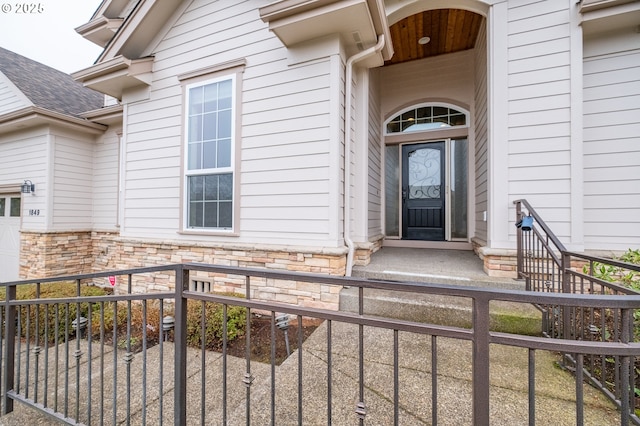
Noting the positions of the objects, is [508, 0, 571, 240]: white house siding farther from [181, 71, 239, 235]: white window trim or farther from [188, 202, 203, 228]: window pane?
[188, 202, 203, 228]: window pane

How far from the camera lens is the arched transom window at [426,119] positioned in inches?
205

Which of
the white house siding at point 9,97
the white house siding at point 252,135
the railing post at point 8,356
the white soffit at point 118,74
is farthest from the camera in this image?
the white house siding at point 9,97

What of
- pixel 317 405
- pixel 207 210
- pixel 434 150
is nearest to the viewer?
pixel 317 405

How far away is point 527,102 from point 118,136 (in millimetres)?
8116

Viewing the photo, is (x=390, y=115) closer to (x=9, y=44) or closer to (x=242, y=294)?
(x=242, y=294)

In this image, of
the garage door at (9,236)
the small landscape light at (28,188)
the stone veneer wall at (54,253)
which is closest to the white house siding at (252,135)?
the stone veneer wall at (54,253)


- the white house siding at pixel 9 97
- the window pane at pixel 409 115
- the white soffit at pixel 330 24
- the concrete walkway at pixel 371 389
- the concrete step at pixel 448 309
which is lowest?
the concrete walkway at pixel 371 389

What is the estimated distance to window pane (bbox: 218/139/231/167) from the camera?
406 cm

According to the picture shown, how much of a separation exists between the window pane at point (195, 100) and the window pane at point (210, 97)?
0.35ft

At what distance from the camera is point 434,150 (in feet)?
17.7

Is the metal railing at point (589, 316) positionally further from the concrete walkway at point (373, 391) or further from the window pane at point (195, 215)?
the window pane at point (195, 215)

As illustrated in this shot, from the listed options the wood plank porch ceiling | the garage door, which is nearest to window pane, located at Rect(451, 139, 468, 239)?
the wood plank porch ceiling

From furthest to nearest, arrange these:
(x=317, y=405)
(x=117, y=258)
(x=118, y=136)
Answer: (x=118, y=136)
(x=117, y=258)
(x=317, y=405)

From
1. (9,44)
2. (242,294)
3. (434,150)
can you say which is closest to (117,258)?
(242,294)
